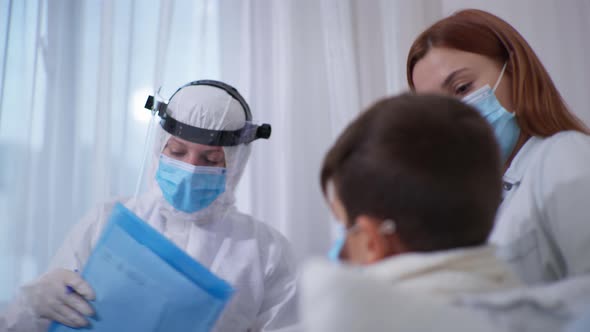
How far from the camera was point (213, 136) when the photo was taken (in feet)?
3.83

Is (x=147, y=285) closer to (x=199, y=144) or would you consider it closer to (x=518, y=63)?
(x=199, y=144)

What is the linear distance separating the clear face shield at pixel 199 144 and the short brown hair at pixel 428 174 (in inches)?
26.8

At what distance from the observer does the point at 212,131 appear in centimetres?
117

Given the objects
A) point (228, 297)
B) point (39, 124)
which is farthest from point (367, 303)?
point (39, 124)

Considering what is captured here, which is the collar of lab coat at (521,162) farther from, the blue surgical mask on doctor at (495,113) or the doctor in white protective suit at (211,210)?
the doctor in white protective suit at (211,210)

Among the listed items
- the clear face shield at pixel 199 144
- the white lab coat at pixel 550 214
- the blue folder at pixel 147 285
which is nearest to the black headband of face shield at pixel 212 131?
the clear face shield at pixel 199 144

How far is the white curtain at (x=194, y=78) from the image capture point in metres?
1.54

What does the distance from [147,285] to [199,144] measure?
48 centimetres

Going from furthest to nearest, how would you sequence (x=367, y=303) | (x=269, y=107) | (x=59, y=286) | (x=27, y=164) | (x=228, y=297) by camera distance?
→ (x=269, y=107), (x=27, y=164), (x=59, y=286), (x=228, y=297), (x=367, y=303)

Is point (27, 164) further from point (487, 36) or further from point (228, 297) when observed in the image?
point (487, 36)

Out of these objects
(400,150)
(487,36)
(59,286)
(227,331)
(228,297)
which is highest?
(487,36)

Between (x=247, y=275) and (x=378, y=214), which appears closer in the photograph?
(x=378, y=214)

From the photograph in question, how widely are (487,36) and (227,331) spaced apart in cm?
95

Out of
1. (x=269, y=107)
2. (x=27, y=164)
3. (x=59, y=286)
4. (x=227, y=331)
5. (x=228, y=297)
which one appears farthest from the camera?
(x=269, y=107)
